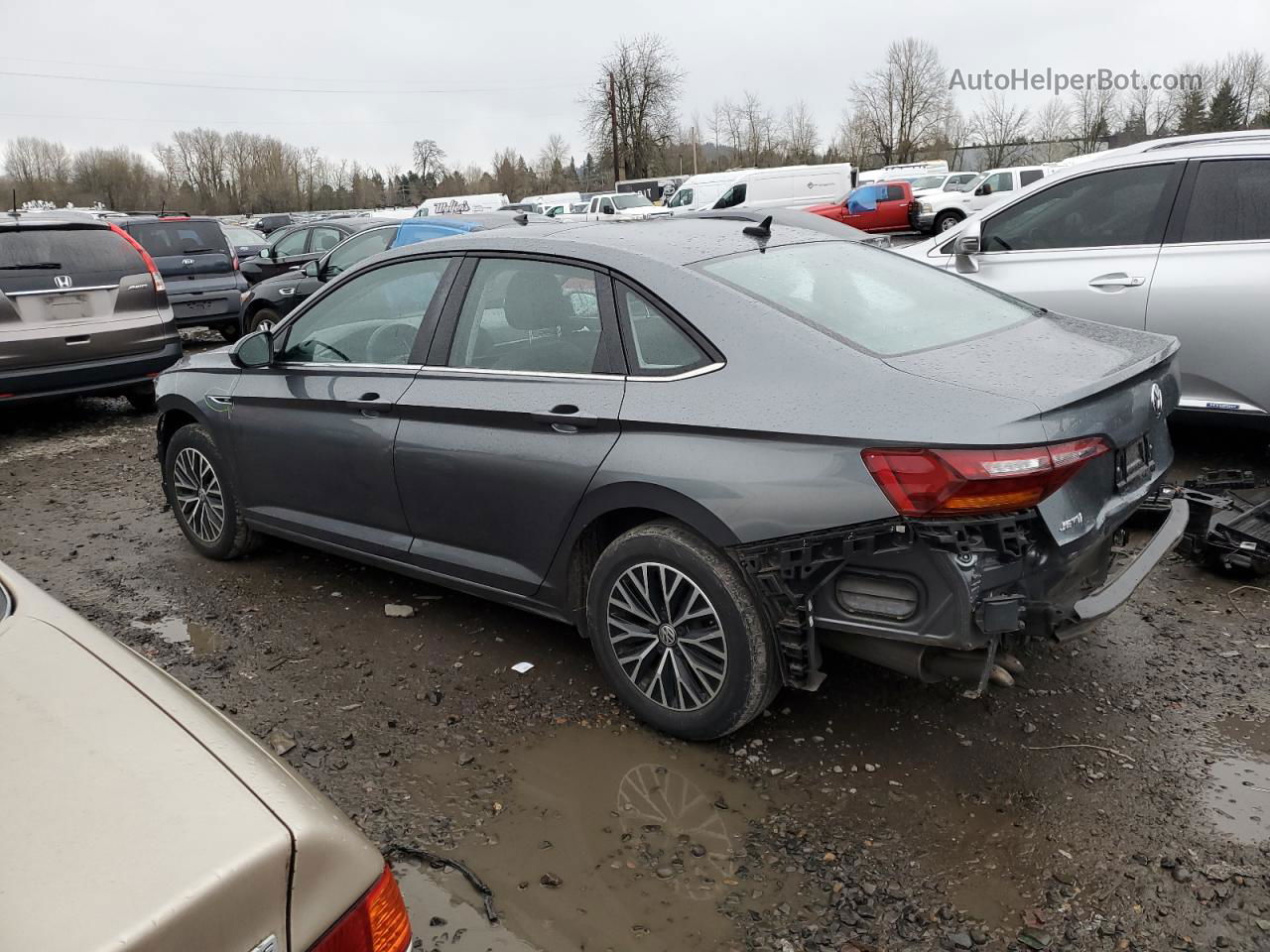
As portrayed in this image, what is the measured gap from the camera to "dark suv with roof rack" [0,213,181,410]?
24.8ft

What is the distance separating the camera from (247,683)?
387 centimetres

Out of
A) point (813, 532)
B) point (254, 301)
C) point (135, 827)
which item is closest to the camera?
point (135, 827)

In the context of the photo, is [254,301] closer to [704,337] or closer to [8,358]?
[8,358]

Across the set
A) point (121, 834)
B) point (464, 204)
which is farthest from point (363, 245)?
point (464, 204)

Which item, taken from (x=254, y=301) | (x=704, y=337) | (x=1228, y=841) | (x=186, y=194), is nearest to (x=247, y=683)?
(x=704, y=337)

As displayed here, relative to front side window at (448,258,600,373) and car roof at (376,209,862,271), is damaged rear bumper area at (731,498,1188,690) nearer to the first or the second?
front side window at (448,258,600,373)

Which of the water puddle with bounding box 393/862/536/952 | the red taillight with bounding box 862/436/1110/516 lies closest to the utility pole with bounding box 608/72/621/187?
the red taillight with bounding box 862/436/1110/516

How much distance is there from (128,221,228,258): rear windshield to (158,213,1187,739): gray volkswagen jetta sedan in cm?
943

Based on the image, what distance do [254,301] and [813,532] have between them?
9819 mm

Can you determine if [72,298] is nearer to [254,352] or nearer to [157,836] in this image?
[254,352]

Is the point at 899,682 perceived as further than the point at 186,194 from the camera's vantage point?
No

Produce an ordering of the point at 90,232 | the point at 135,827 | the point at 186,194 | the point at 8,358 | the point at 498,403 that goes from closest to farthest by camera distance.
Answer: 1. the point at 135,827
2. the point at 498,403
3. the point at 8,358
4. the point at 90,232
5. the point at 186,194

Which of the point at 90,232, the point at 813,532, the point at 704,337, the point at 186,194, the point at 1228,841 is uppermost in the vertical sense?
the point at 186,194

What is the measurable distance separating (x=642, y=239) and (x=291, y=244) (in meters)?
11.6
